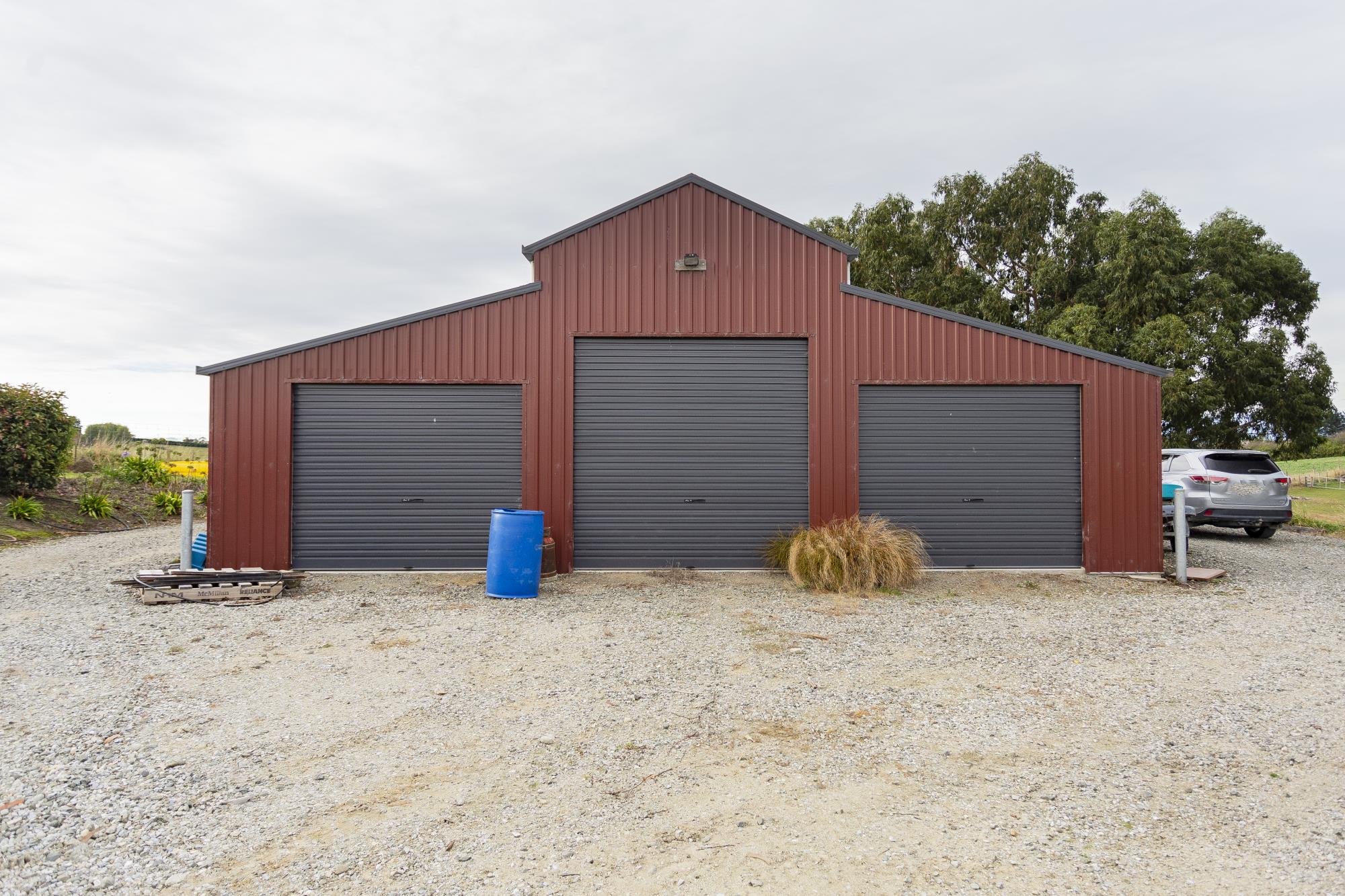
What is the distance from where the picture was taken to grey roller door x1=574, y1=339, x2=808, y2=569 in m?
10.1

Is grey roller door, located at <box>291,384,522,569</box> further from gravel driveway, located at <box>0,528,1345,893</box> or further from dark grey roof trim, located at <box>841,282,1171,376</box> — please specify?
dark grey roof trim, located at <box>841,282,1171,376</box>

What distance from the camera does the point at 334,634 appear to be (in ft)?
22.1

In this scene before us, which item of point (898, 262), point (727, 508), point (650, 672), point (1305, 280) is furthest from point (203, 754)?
point (1305, 280)

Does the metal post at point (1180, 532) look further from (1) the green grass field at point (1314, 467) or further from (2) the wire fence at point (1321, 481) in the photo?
(1) the green grass field at point (1314, 467)

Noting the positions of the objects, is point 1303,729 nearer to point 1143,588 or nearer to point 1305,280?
point 1143,588

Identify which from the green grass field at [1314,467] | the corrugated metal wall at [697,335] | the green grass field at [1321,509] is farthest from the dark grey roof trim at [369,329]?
the green grass field at [1314,467]

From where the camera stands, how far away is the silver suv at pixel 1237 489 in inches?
495

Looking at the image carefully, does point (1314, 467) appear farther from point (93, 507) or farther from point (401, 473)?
→ point (93, 507)

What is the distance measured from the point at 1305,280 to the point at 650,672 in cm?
2498

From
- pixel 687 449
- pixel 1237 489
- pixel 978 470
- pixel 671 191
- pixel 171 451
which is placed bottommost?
pixel 1237 489

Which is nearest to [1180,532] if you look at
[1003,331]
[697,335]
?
[1003,331]

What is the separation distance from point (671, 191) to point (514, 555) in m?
5.44

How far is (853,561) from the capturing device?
8938 millimetres

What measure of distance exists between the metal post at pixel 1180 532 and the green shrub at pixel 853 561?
10.8 ft
